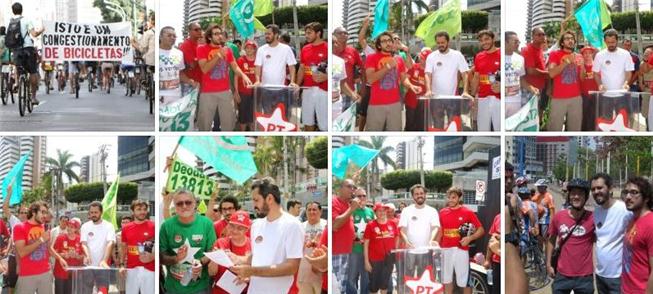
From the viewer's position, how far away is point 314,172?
9.53m

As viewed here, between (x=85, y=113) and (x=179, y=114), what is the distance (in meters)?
0.66

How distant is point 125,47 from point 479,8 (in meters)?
2.51

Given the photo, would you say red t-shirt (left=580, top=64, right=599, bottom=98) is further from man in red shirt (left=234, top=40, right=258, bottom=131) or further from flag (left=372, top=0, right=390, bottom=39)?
man in red shirt (left=234, top=40, right=258, bottom=131)

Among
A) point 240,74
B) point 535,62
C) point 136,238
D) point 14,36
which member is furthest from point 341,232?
point 14,36

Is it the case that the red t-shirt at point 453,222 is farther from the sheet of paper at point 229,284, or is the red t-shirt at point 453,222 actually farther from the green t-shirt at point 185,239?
the green t-shirt at point 185,239

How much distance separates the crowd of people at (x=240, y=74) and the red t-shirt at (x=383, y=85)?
338 mm

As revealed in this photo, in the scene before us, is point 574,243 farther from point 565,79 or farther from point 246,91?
point 246,91

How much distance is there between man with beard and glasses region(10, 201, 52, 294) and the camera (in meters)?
9.48

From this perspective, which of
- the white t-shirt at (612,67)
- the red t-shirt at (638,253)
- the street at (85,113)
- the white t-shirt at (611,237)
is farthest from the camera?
the white t-shirt at (612,67)

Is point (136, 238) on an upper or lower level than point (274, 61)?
lower

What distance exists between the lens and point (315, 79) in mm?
9609

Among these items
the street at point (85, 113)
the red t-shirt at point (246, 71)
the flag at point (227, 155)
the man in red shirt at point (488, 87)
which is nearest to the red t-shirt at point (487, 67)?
the man in red shirt at point (488, 87)

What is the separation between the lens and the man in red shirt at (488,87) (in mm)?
9664

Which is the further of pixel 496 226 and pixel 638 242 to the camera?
pixel 496 226
